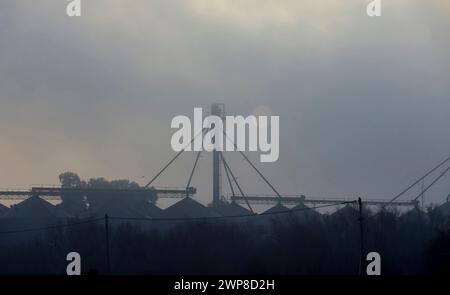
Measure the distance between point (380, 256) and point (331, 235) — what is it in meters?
10.8

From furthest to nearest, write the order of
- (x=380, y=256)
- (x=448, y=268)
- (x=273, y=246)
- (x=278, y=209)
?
(x=278, y=209), (x=273, y=246), (x=380, y=256), (x=448, y=268)

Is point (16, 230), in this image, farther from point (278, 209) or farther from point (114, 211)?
point (278, 209)

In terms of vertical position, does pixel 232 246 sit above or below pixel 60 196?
below

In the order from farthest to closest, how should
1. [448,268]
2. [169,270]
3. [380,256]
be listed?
[169,270], [380,256], [448,268]

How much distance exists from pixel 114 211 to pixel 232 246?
1202 inches

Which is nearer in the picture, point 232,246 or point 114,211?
point 232,246
